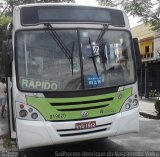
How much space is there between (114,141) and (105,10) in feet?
10.6

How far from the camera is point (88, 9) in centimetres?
708

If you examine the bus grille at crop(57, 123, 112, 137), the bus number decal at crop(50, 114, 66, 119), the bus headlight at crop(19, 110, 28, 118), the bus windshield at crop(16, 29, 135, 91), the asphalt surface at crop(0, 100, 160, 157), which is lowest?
the asphalt surface at crop(0, 100, 160, 157)

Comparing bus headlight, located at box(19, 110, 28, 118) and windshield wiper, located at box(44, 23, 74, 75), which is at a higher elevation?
windshield wiper, located at box(44, 23, 74, 75)

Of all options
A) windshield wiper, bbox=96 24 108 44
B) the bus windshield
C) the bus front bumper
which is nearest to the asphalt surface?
the bus front bumper

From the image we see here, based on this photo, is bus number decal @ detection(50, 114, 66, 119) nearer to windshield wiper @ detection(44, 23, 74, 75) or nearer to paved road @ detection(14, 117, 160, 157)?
windshield wiper @ detection(44, 23, 74, 75)

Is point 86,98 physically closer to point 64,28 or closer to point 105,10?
point 64,28

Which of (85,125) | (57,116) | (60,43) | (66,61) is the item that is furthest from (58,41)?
(85,125)

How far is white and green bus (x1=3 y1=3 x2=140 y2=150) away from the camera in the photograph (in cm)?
632

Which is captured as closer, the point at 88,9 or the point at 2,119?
the point at 88,9

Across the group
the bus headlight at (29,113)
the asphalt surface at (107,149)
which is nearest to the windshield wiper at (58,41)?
the bus headlight at (29,113)

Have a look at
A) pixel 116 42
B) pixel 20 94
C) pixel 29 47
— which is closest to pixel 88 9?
pixel 116 42

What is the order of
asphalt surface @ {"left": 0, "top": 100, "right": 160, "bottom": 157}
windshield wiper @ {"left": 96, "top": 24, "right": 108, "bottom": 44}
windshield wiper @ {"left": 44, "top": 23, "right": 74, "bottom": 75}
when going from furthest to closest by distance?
asphalt surface @ {"left": 0, "top": 100, "right": 160, "bottom": 157} < windshield wiper @ {"left": 96, "top": 24, "right": 108, "bottom": 44} < windshield wiper @ {"left": 44, "top": 23, "right": 74, "bottom": 75}

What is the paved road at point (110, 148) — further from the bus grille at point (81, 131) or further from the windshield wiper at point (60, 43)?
the windshield wiper at point (60, 43)

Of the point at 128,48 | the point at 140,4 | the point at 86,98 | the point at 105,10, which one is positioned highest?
the point at 140,4
